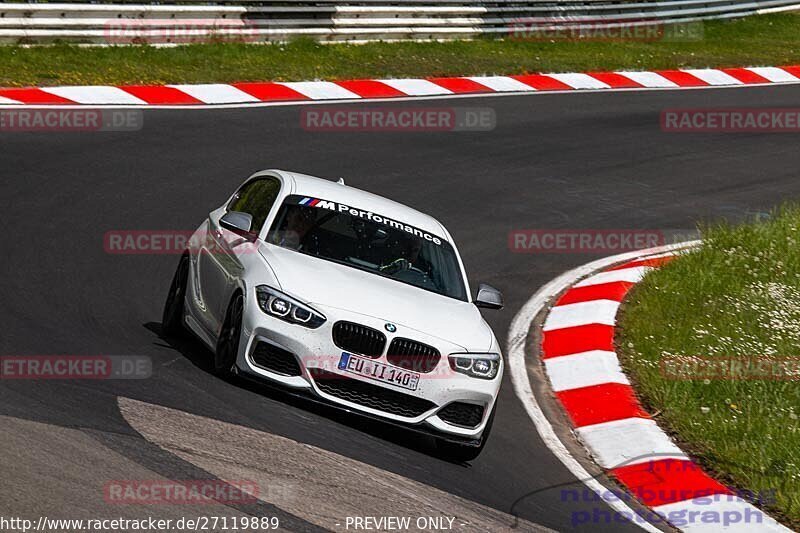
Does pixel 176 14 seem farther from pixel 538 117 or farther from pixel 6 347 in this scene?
pixel 6 347

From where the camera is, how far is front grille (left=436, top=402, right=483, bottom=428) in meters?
8.39

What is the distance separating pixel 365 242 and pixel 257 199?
1042mm

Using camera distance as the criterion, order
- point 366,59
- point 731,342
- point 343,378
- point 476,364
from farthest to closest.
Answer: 1. point 366,59
2. point 731,342
3. point 476,364
4. point 343,378

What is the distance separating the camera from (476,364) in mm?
8547

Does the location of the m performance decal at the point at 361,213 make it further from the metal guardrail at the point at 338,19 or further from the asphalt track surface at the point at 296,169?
the metal guardrail at the point at 338,19

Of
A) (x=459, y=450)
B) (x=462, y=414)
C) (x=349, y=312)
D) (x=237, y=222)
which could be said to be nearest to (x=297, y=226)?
(x=237, y=222)

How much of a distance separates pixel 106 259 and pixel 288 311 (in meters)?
3.65

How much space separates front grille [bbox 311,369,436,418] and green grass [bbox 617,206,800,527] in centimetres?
218

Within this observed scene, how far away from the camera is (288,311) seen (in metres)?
8.31

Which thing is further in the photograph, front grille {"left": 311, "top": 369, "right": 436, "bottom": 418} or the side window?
the side window

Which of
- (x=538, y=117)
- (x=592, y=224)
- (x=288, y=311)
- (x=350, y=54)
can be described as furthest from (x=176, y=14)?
(x=288, y=311)

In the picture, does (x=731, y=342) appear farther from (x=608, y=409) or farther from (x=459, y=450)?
(x=459, y=450)

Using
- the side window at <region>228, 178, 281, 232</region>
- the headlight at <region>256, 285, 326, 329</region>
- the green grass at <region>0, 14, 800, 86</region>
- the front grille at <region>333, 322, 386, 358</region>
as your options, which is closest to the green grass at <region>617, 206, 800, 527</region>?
the front grille at <region>333, 322, 386, 358</region>

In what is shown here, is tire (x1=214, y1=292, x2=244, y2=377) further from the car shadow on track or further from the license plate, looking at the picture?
the license plate
